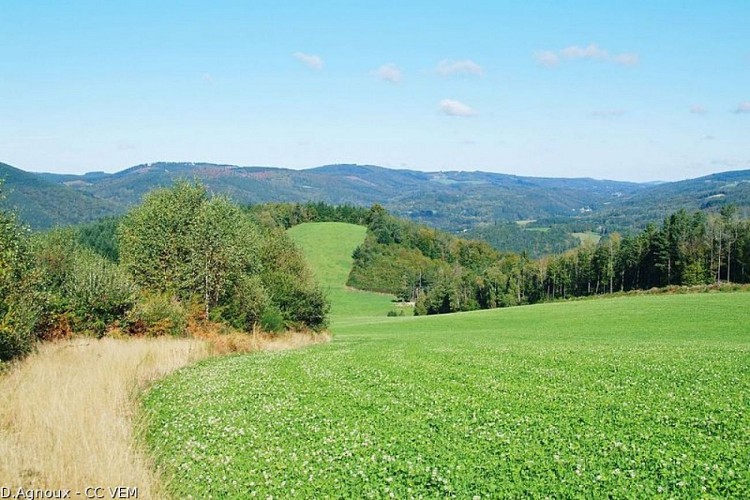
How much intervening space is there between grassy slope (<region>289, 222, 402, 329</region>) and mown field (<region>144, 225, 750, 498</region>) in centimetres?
10817

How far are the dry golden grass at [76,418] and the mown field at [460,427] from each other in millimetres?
826

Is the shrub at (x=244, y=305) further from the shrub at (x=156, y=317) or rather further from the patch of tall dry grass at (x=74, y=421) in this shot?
the patch of tall dry grass at (x=74, y=421)

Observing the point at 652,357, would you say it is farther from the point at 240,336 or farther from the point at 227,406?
the point at 240,336

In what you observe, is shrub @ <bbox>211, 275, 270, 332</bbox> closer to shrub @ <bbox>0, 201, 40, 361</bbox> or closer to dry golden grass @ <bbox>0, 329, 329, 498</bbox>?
shrub @ <bbox>0, 201, 40, 361</bbox>

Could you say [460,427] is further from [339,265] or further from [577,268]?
[339,265]

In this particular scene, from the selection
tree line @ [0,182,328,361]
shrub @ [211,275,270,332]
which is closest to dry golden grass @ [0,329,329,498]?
tree line @ [0,182,328,361]

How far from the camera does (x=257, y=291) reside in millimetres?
45875

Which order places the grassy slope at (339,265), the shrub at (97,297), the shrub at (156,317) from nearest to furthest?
the shrub at (97,297)
the shrub at (156,317)
the grassy slope at (339,265)

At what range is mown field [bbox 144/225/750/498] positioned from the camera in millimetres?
9727

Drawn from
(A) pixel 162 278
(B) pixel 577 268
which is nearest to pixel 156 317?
(A) pixel 162 278

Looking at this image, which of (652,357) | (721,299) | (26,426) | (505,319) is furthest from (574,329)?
(26,426)

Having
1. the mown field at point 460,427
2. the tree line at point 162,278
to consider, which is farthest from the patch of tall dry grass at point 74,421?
the tree line at point 162,278

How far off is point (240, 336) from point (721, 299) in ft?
199

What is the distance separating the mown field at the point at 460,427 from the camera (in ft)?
31.9
